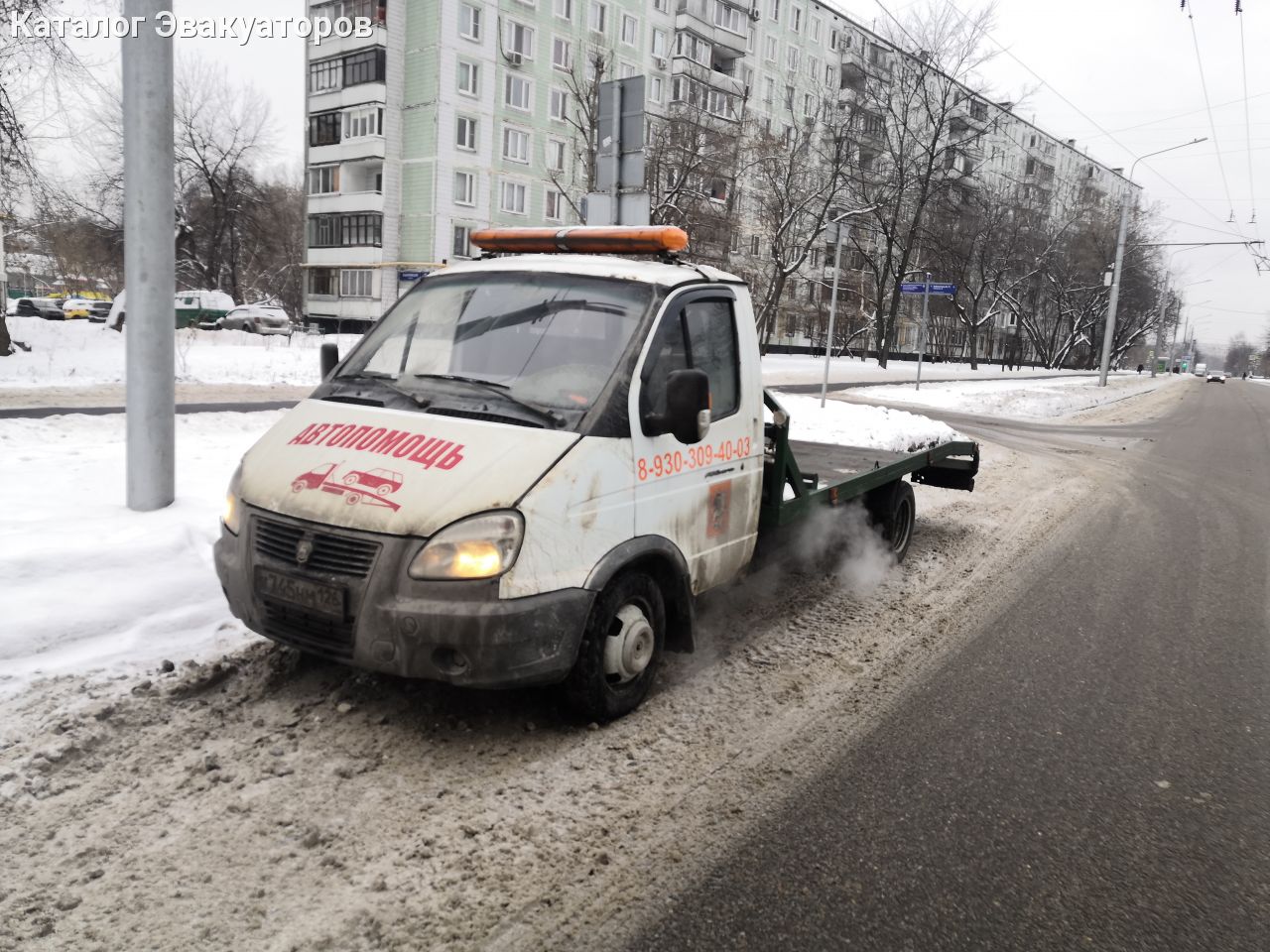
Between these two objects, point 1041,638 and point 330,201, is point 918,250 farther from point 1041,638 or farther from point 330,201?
point 1041,638

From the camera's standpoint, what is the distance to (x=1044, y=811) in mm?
3379

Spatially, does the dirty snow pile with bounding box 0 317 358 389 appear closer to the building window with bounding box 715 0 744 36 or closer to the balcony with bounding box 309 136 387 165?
the balcony with bounding box 309 136 387 165

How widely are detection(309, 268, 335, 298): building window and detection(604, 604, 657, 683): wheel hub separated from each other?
169 ft

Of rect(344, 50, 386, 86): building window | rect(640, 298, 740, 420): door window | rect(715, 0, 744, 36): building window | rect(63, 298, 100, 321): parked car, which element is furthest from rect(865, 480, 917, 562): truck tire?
rect(715, 0, 744, 36): building window

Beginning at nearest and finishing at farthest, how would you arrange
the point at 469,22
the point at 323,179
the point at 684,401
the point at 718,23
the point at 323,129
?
the point at 684,401
the point at 469,22
the point at 323,129
the point at 323,179
the point at 718,23

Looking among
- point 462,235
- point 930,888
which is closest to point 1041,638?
point 930,888

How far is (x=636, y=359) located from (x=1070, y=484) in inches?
366

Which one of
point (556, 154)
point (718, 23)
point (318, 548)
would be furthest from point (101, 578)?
point (718, 23)

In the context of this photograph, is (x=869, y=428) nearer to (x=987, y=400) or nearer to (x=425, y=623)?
(x=425, y=623)

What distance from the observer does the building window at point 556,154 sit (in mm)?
50750

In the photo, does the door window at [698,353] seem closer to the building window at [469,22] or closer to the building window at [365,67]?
the building window at [469,22]

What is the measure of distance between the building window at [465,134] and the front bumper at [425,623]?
154 feet

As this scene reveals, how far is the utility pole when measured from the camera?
229 inches

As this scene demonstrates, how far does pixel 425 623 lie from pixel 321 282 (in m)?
53.2
